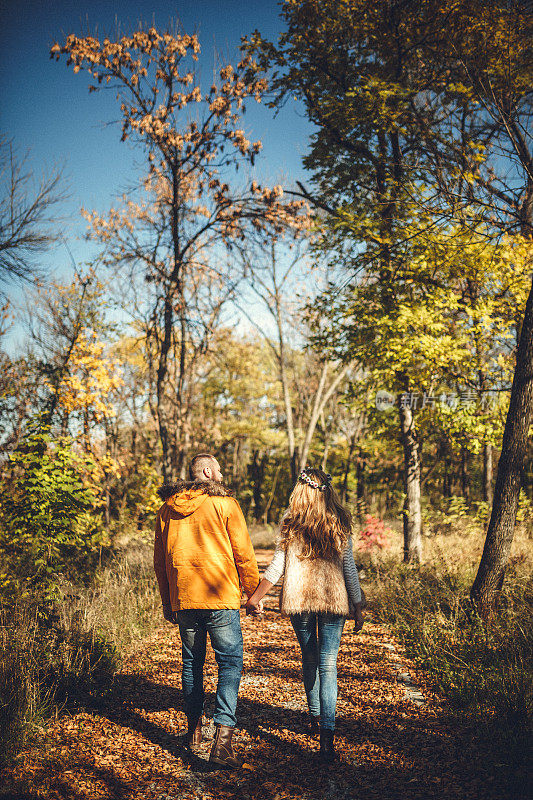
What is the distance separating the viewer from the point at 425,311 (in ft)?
25.5

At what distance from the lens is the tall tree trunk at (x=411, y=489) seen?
8758 millimetres

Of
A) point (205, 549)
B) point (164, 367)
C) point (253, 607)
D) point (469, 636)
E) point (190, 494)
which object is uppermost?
point (164, 367)

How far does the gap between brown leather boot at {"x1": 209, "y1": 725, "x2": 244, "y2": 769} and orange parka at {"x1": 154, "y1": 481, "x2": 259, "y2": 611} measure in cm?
73

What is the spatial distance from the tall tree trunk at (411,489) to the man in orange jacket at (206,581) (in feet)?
19.7

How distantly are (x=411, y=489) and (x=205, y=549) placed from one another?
669cm

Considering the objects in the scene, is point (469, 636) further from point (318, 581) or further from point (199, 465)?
point (199, 465)

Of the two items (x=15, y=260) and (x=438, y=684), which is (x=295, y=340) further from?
(x=438, y=684)

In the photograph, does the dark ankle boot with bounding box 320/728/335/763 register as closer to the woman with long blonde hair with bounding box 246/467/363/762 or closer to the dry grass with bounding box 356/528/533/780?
the woman with long blonde hair with bounding box 246/467/363/762

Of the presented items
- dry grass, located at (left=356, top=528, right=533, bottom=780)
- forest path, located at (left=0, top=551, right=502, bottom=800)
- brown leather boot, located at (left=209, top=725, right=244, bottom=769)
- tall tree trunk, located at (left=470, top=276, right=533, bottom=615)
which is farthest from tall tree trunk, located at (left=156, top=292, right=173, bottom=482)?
brown leather boot, located at (left=209, top=725, right=244, bottom=769)

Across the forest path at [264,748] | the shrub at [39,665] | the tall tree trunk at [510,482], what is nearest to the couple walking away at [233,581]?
the forest path at [264,748]

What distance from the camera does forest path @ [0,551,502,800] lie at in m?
2.87

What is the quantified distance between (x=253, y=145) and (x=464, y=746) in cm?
923

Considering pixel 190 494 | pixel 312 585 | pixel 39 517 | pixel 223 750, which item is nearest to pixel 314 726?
pixel 223 750

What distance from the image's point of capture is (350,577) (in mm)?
3219
